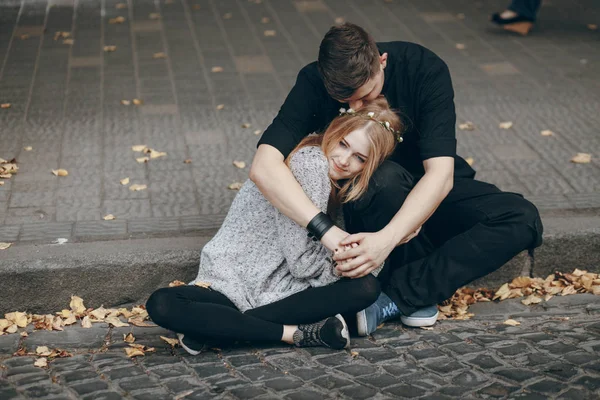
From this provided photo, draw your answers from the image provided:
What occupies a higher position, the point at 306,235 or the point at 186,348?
the point at 306,235

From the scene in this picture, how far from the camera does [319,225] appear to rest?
3795mm

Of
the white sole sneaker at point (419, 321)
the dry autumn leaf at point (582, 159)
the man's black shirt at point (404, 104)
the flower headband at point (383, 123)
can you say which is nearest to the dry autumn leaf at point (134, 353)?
the man's black shirt at point (404, 104)

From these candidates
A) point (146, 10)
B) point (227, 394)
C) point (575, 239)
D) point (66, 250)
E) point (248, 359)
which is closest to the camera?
point (227, 394)

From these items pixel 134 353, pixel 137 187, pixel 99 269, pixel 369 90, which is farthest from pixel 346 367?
pixel 137 187

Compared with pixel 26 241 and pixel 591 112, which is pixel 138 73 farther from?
pixel 591 112

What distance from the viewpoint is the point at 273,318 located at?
3871 millimetres

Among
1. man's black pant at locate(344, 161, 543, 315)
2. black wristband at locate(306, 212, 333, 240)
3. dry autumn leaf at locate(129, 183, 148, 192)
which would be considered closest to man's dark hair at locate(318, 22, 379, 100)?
man's black pant at locate(344, 161, 543, 315)

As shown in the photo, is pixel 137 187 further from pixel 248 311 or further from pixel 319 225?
pixel 319 225

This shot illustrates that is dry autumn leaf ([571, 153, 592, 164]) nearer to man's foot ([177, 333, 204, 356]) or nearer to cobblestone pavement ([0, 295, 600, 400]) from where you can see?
cobblestone pavement ([0, 295, 600, 400])

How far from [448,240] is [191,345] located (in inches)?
51.4

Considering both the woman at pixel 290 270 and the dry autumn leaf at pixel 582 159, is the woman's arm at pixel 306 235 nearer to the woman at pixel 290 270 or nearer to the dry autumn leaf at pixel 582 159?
the woman at pixel 290 270

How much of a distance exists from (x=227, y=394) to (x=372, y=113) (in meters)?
1.43

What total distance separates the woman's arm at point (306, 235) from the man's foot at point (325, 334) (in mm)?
208

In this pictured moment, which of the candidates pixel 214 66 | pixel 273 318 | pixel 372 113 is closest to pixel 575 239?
pixel 372 113
